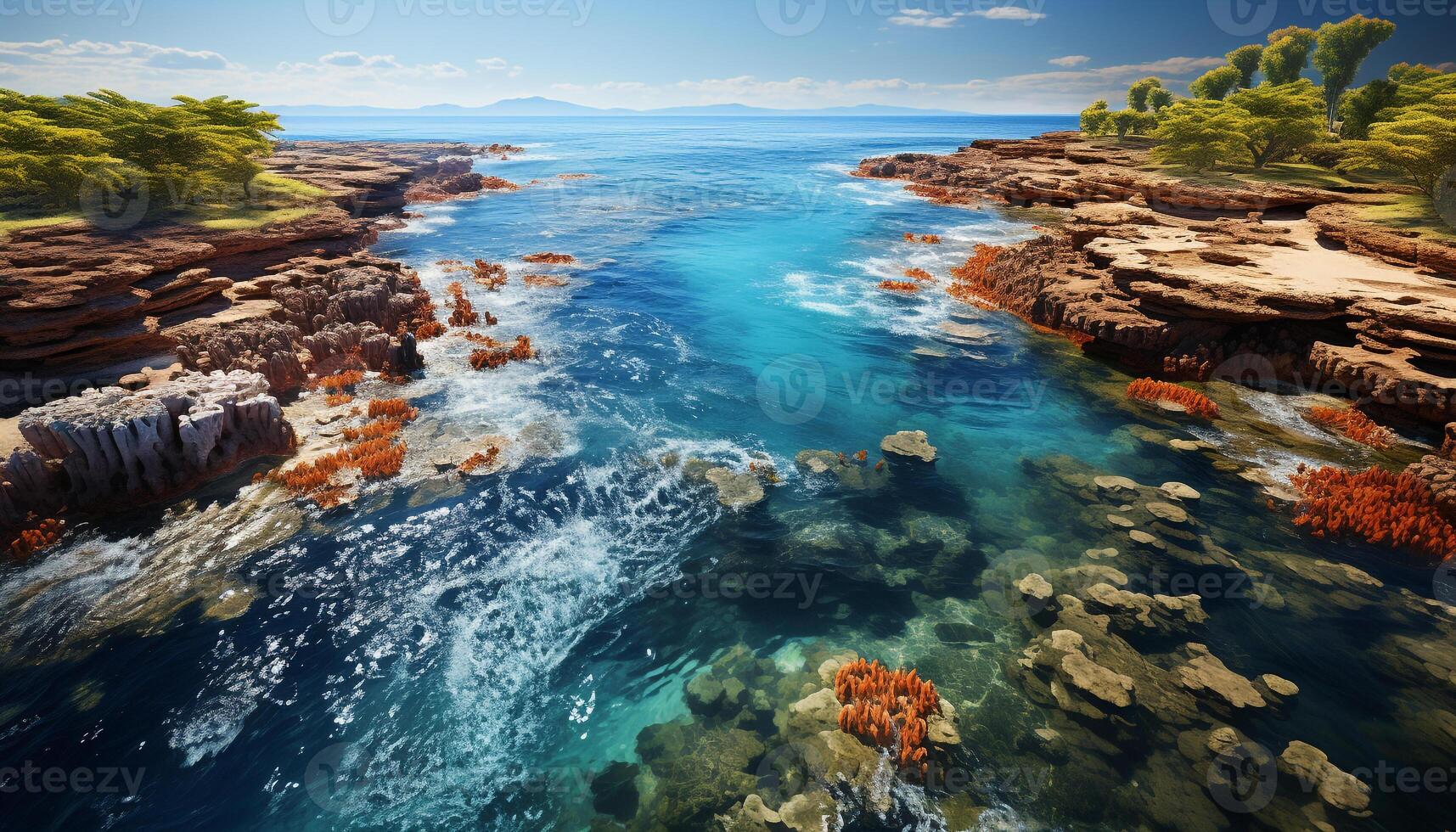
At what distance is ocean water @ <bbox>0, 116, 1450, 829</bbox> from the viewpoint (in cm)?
611

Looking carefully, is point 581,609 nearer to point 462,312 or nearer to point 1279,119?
point 462,312

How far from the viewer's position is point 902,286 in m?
24.2

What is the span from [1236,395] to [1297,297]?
2.78m

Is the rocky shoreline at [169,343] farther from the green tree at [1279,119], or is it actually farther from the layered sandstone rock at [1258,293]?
the green tree at [1279,119]

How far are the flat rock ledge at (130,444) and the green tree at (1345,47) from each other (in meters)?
66.6

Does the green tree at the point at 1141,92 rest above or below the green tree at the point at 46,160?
above

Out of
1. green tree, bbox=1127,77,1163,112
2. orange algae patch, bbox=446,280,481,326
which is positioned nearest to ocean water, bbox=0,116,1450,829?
orange algae patch, bbox=446,280,481,326

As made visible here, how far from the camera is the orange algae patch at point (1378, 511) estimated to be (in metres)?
9.23

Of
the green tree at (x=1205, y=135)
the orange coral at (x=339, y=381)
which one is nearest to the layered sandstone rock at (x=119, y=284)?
the orange coral at (x=339, y=381)

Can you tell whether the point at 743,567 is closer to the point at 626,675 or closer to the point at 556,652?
the point at 626,675

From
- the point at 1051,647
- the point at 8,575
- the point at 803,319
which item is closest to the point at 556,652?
the point at 1051,647

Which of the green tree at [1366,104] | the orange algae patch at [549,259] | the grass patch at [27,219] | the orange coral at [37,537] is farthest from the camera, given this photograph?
the green tree at [1366,104]

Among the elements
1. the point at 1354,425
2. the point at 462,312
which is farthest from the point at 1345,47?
the point at 462,312

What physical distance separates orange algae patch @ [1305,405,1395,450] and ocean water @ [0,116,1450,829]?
11.1 ft
